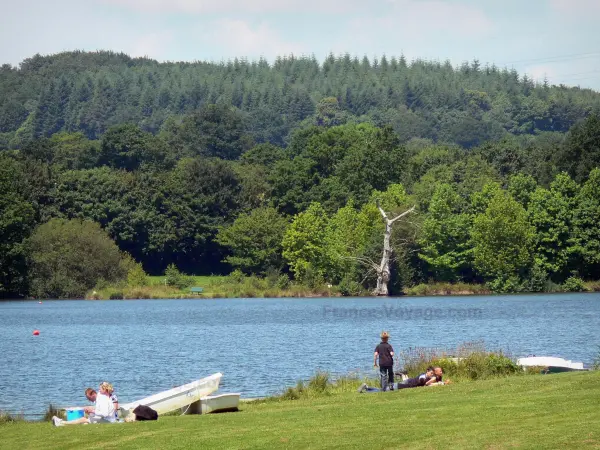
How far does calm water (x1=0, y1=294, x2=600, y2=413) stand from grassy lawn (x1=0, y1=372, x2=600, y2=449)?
9432 millimetres

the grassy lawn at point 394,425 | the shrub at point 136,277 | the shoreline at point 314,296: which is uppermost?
the shrub at point 136,277

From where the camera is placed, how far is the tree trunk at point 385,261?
9525 cm

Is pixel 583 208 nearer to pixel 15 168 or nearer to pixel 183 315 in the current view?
pixel 183 315

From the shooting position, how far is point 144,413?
23.5 metres

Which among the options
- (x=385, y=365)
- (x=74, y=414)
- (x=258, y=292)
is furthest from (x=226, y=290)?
(x=74, y=414)

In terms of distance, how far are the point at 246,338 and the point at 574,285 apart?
147ft

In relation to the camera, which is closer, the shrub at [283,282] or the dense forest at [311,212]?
the dense forest at [311,212]

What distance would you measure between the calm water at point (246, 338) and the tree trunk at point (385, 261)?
5.95 metres

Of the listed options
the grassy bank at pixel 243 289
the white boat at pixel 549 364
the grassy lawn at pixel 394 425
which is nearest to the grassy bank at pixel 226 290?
the grassy bank at pixel 243 289

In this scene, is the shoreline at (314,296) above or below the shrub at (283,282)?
below

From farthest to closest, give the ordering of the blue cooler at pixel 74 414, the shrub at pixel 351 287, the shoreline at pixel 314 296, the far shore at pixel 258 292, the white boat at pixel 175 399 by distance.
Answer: the shrub at pixel 351 287 → the far shore at pixel 258 292 → the shoreline at pixel 314 296 → the white boat at pixel 175 399 → the blue cooler at pixel 74 414

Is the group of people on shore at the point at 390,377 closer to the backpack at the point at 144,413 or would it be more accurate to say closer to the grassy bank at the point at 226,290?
the backpack at the point at 144,413

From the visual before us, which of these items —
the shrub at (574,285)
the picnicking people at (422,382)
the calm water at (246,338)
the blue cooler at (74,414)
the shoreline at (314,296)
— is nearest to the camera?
the blue cooler at (74,414)

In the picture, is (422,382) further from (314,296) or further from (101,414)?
(314,296)
